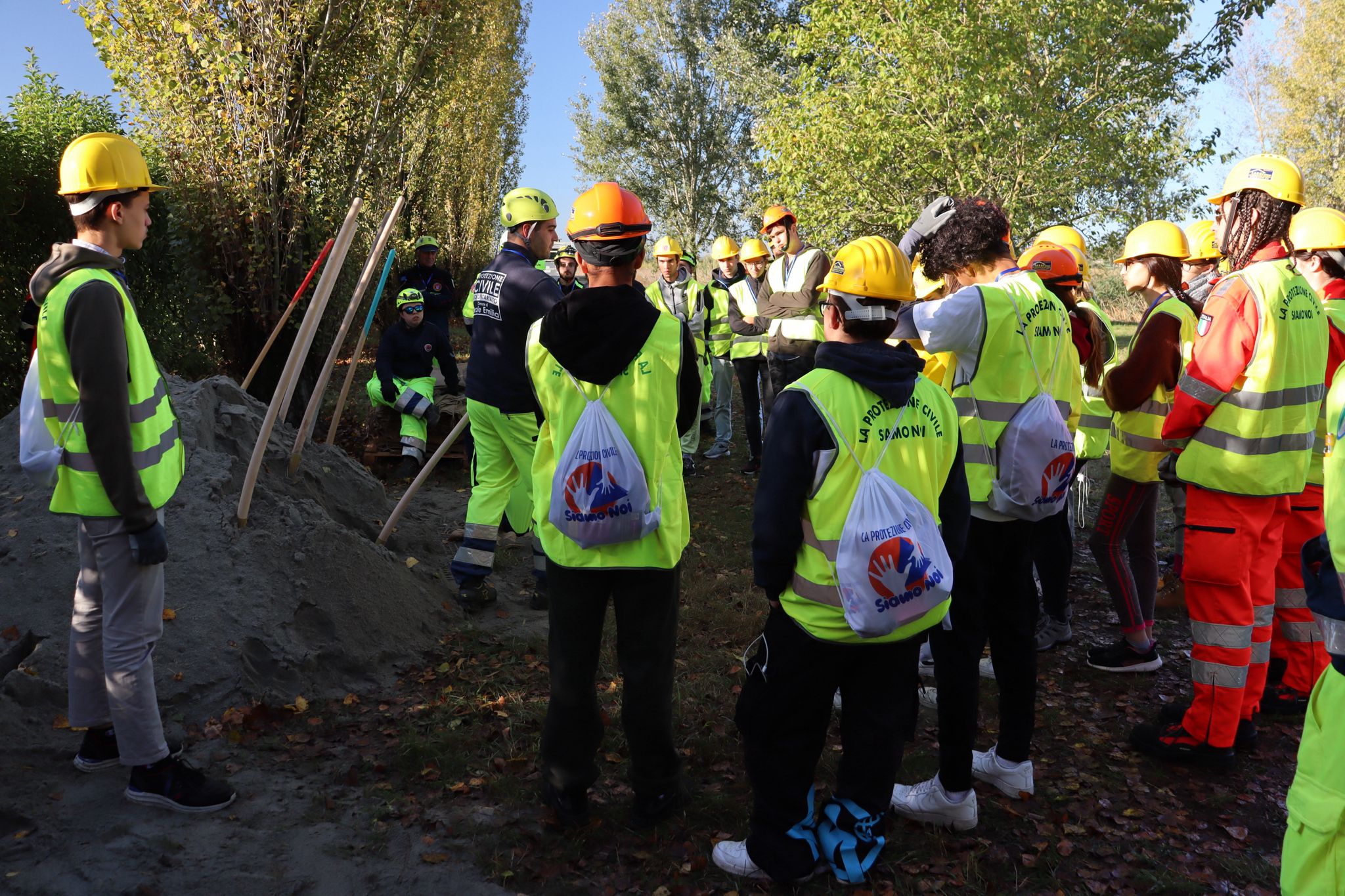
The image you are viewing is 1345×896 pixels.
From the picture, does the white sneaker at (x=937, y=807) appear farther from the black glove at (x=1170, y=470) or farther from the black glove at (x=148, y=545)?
the black glove at (x=148, y=545)

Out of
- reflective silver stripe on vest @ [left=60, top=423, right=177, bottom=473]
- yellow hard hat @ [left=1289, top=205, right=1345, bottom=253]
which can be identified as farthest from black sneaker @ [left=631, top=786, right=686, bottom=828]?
yellow hard hat @ [left=1289, top=205, right=1345, bottom=253]

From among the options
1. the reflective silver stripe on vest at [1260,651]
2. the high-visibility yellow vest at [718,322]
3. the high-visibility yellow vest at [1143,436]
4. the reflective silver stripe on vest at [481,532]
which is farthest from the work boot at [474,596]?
the high-visibility yellow vest at [718,322]

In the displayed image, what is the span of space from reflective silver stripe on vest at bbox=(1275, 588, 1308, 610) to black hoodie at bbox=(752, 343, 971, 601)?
10.1 feet

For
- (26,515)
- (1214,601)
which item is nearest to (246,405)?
(26,515)

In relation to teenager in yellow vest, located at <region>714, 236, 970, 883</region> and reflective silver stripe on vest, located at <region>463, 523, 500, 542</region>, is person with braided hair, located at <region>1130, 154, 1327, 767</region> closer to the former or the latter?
teenager in yellow vest, located at <region>714, 236, 970, 883</region>

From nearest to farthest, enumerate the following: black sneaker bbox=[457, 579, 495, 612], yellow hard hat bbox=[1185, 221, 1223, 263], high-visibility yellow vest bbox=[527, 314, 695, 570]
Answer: high-visibility yellow vest bbox=[527, 314, 695, 570] → black sneaker bbox=[457, 579, 495, 612] → yellow hard hat bbox=[1185, 221, 1223, 263]

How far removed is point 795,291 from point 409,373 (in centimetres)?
398

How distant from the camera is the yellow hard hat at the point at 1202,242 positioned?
19.1 feet

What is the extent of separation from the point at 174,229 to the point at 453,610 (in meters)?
5.43

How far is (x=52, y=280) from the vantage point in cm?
321

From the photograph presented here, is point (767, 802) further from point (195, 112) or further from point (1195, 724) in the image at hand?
point (195, 112)

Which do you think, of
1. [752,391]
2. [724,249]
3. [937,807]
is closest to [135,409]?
[937,807]

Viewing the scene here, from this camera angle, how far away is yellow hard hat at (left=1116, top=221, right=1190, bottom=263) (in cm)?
473

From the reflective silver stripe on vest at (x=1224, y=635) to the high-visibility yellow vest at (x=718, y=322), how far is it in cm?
700
